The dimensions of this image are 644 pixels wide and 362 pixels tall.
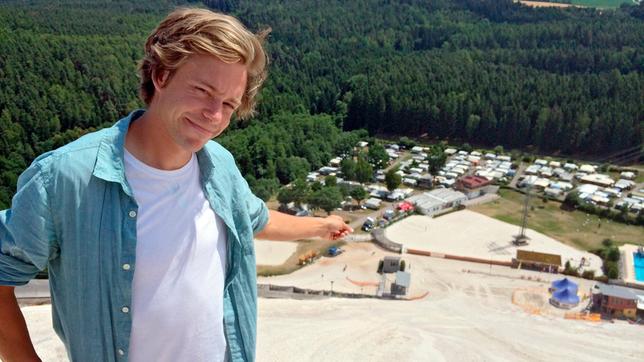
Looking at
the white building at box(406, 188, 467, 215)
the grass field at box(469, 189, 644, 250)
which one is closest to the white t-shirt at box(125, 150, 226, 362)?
the grass field at box(469, 189, 644, 250)

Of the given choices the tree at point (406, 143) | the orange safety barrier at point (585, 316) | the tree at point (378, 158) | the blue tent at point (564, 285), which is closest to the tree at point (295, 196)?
the tree at point (378, 158)

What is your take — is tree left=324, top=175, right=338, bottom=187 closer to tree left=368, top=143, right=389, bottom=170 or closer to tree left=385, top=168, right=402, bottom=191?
tree left=385, top=168, right=402, bottom=191

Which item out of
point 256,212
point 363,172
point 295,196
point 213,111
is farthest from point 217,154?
point 363,172

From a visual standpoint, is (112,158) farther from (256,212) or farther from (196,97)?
(256,212)

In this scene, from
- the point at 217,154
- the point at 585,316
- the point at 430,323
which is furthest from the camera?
the point at 585,316

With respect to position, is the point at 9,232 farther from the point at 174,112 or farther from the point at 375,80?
the point at 375,80

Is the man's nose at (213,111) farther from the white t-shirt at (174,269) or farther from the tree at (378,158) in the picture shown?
the tree at (378,158)

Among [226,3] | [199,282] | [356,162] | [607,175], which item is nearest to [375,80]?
[356,162]
